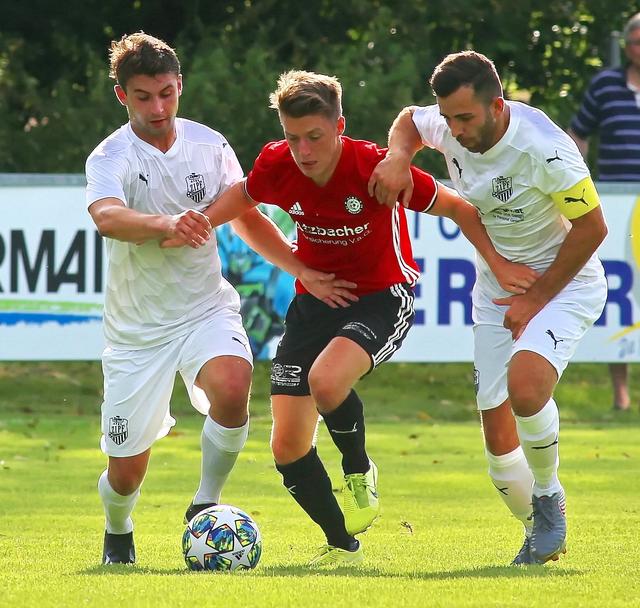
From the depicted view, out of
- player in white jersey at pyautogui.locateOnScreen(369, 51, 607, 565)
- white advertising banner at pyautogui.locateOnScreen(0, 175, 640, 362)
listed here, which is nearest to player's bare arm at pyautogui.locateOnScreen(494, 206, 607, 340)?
player in white jersey at pyautogui.locateOnScreen(369, 51, 607, 565)

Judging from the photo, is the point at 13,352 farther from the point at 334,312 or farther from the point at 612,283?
the point at 334,312

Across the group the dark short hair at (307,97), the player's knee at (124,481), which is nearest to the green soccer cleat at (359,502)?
the player's knee at (124,481)

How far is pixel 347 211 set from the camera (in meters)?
7.05

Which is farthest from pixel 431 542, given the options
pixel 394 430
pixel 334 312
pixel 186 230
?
pixel 394 430

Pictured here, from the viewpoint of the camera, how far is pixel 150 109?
23.5 feet

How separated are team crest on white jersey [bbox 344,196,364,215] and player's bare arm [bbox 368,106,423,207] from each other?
0.28 feet

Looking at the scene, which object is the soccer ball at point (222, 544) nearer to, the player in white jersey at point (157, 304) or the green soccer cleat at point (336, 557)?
the green soccer cleat at point (336, 557)

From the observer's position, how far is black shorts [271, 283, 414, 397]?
7.11 meters

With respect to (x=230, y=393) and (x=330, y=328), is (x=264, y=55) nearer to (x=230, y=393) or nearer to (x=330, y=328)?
(x=330, y=328)

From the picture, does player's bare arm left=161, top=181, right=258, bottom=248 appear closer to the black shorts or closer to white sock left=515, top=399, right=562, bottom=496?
the black shorts

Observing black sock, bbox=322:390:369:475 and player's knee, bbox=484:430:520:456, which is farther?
player's knee, bbox=484:430:520:456

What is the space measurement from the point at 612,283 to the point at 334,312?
712cm

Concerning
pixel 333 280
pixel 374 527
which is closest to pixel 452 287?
pixel 374 527

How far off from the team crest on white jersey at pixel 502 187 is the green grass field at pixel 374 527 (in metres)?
1.63
